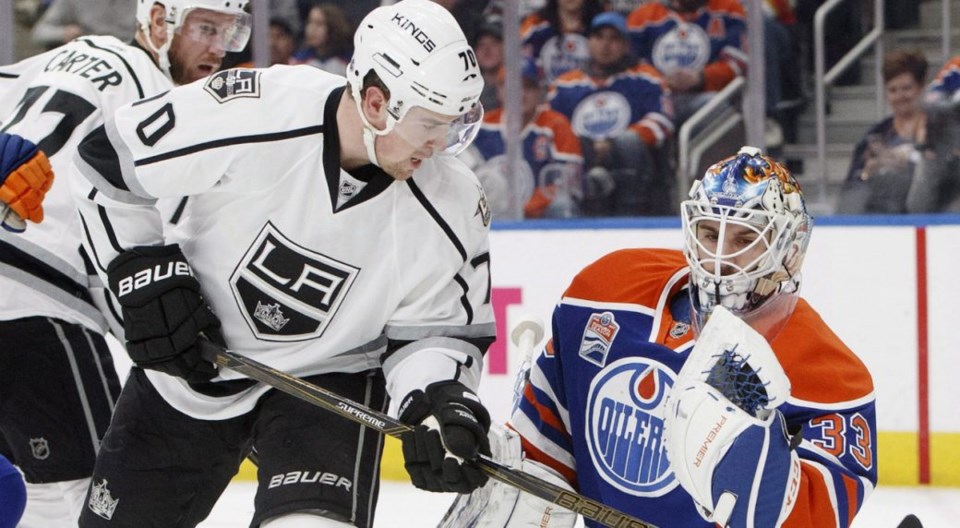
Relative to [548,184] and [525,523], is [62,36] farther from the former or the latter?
[525,523]

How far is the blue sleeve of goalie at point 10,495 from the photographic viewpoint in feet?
6.46

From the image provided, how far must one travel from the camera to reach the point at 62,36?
5.11 meters

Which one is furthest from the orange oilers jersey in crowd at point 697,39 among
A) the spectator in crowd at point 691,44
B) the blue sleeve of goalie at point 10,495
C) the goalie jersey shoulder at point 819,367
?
the blue sleeve of goalie at point 10,495

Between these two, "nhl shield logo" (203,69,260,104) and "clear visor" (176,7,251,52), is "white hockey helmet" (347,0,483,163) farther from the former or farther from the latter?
"clear visor" (176,7,251,52)

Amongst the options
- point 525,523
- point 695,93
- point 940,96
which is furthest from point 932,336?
point 525,523

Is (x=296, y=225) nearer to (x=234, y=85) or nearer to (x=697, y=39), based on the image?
(x=234, y=85)

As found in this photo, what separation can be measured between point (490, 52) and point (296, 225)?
2.71 metres

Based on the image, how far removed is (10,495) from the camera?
197 cm

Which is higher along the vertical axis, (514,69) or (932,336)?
(514,69)

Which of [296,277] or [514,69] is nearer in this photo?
[296,277]

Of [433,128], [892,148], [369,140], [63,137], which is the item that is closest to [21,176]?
[63,137]

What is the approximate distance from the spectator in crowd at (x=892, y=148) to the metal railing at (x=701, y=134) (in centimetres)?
42

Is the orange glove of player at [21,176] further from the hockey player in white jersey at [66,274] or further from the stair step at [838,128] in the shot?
the stair step at [838,128]

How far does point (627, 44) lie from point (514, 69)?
0.39m
